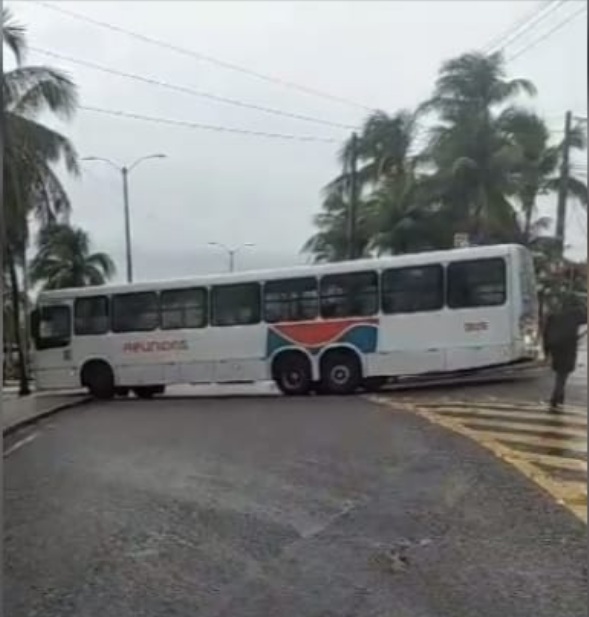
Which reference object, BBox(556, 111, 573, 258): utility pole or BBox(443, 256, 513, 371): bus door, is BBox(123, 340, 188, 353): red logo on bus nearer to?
BBox(443, 256, 513, 371): bus door

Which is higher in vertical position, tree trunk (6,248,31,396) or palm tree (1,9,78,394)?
palm tree (1,9,78,394)

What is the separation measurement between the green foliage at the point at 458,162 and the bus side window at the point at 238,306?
8.17 meters

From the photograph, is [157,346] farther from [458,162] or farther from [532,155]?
[458,162]

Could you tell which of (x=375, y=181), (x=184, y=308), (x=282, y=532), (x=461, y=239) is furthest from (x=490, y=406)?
(x=375, y=181)

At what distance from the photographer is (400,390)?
15375mm

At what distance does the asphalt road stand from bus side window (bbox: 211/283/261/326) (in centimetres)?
540

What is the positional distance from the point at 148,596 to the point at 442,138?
197 cm

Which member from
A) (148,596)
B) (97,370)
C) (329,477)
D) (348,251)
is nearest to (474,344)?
(97,370)

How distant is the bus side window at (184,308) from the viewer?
13414 mm

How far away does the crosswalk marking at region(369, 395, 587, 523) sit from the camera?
621 centimetres

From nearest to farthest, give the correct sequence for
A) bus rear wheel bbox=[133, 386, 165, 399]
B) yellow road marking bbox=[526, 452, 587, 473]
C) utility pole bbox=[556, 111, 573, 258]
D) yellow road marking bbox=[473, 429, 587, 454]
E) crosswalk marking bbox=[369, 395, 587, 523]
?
utility pole bbox=[556, 111, 573, 258]
crosswalk marking bbox=[369, 395, 587, 523]
yellow road marking bbox=[526, 452, 587, 473]
yellow road marking bbox=[473, 429, 587, 454]
bus rear wheel bbox=[133, 386, 165, 399]

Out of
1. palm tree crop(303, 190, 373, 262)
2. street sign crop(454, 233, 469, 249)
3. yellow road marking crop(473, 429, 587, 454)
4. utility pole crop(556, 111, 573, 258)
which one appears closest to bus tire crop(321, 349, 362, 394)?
yellow road marking crop(473, 429, 587, 454)

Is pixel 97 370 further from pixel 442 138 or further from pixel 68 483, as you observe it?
pixel 442 138

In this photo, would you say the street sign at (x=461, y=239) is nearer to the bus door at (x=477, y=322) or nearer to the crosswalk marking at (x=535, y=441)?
the crosswalk marking at (x=535, y=441)
